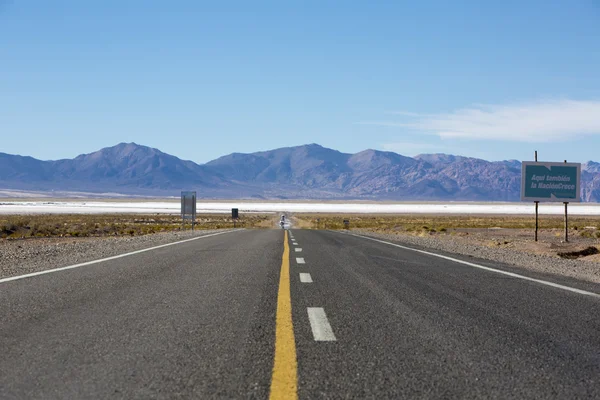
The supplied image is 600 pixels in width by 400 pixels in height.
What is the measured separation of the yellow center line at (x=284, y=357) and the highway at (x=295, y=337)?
18 millimetres

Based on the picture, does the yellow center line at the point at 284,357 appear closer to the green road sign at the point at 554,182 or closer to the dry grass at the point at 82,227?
the green road sign at the point at 554,182

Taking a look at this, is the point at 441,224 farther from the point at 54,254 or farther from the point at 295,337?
the point at 295,337

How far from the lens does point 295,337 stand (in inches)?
248

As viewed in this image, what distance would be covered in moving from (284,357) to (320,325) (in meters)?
1.47

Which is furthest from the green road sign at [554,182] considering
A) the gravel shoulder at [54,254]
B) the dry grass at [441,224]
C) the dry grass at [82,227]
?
the dry grass at [82,227]

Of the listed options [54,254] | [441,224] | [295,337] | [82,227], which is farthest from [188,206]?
[295,337]

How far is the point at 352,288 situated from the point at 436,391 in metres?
5.37

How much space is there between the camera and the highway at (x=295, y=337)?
186 inches

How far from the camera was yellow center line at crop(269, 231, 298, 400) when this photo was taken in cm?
456

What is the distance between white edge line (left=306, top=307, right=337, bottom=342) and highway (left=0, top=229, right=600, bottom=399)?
0.02 metres

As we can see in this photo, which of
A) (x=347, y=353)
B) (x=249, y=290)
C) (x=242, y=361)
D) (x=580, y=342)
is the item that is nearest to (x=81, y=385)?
(x=242, y=361)

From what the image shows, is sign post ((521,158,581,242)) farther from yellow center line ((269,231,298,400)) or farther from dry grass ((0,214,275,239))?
yellow center line ((269,231,298,400))

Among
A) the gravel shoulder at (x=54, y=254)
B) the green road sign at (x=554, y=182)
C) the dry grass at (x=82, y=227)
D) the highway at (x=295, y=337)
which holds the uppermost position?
the green road sign at (x=554, y=182)

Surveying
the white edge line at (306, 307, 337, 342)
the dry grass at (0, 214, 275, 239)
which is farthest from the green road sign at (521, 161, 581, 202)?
the white edge line at (306, 307, 337, 342)
